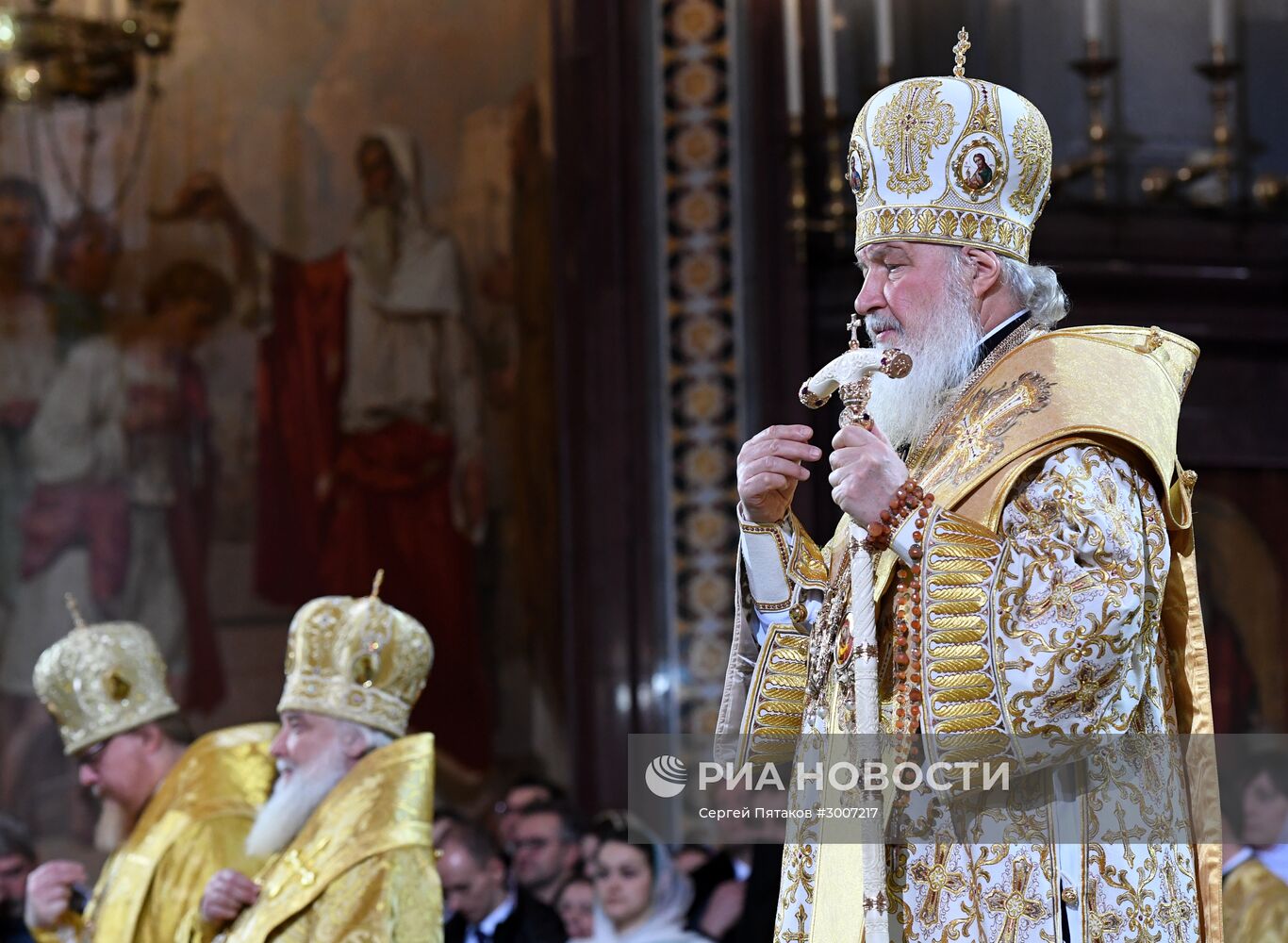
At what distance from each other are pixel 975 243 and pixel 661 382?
5409mm

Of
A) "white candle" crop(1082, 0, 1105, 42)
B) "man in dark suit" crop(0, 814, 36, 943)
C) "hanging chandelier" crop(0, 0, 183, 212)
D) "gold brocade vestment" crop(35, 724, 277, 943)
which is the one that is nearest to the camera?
"gold brocade vestment" crop(35, 724, 277, 943)

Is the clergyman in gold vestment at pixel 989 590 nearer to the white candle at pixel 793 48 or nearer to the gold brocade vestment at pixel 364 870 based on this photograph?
the gold brocade vestment at pixel 364 870

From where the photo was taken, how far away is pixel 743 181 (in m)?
9.16

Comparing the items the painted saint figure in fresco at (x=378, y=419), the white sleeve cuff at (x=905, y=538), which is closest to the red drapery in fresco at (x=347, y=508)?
the painted saint figure in fresco at (x=378, y=419)

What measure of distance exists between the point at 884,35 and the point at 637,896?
12.7 feet

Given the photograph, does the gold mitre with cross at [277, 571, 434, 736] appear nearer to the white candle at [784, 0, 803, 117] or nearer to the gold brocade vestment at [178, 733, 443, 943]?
the gold brocade vestment at [178, 733, 443, 943]

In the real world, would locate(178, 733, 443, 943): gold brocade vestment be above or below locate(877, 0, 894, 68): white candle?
below

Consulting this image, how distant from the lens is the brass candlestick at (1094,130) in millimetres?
8562

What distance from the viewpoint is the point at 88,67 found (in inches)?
408

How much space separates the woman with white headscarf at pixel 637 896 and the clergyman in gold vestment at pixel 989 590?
3282 millimetres

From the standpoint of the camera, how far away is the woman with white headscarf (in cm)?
708

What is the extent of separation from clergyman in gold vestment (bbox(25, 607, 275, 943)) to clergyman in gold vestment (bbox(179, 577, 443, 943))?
175 mm

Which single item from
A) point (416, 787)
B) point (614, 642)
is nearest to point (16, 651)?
point (614, 642)


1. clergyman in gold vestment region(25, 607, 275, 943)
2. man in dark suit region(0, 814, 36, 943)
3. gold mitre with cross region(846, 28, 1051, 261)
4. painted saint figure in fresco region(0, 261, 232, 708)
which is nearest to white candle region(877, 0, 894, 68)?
painted saint figure in fresco region(0, 261, 232, 708)
